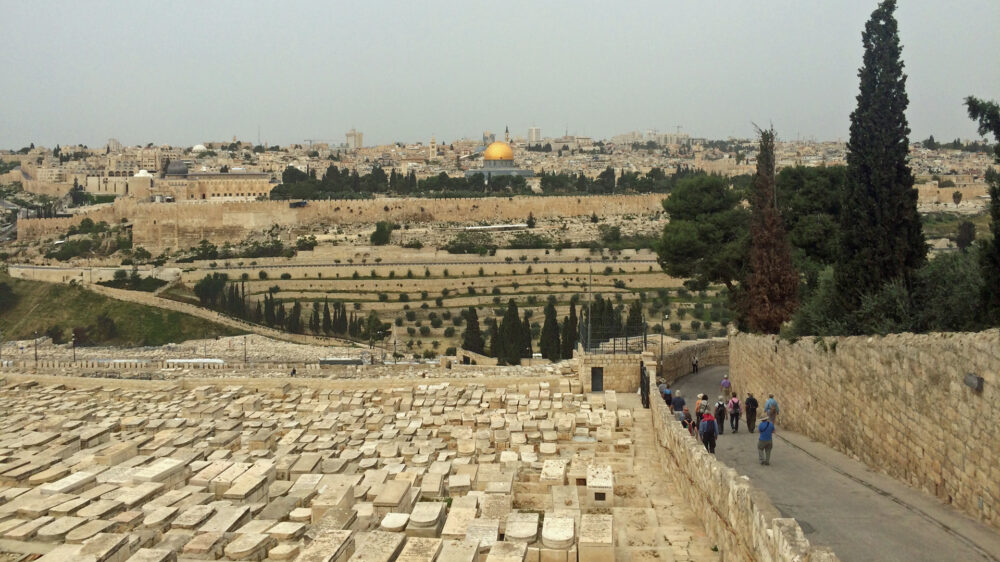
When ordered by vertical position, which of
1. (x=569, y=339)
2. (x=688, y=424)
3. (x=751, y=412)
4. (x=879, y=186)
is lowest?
(x=569, y=339)

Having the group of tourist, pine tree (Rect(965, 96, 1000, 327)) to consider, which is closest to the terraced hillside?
the group of tourist

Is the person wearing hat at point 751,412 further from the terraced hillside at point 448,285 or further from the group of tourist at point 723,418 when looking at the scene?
the terraced hillside at point 448,285

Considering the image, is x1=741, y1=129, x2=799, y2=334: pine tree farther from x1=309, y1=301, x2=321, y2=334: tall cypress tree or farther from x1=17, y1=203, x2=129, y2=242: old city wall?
x1=17, y1=203, x2=129, y2=242: old city wall

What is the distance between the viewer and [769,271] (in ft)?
38.9

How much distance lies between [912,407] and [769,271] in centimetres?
563

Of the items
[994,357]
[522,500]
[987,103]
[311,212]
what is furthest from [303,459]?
[311,212]

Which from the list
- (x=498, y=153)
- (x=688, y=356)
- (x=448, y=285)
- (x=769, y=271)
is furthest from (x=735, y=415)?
(x=498, y=153)

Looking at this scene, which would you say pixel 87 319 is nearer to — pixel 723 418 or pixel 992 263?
pixel 723 418

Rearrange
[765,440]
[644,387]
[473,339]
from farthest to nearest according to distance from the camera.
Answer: [473,339]
[644,387]
[765,440]

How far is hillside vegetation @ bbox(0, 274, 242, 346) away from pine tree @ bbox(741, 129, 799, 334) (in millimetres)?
23133

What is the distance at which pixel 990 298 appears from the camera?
6348 mm

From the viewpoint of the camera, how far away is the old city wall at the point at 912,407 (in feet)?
17.7

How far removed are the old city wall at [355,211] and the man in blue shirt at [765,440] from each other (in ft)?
144

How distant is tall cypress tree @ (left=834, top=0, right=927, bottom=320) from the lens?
860cm
